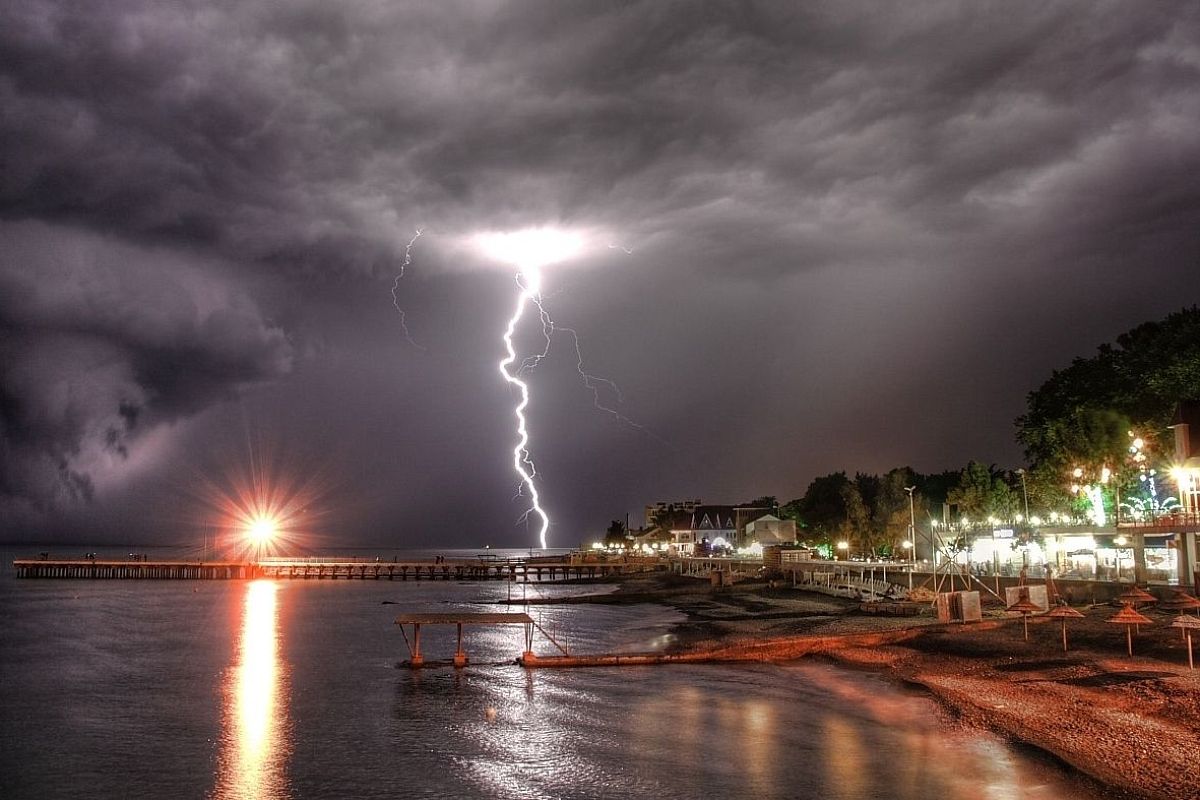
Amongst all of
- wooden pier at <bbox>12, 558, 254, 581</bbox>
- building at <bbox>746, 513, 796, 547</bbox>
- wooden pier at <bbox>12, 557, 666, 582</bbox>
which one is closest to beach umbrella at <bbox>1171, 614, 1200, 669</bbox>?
building at <bbox>746, 513, 796, 547</bbox>

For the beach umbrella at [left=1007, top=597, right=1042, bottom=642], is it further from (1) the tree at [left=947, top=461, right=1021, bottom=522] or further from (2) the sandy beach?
(1) the tree at [left=947, top=461, right=1021, bottom=522]

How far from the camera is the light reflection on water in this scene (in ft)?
70.5

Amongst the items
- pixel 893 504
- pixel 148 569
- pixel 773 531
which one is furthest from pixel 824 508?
pixel 148 569

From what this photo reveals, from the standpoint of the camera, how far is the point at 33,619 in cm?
6738

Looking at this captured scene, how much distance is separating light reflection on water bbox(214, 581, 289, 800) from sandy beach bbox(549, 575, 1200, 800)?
18315 mm

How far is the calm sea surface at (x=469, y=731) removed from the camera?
20531 millimetres

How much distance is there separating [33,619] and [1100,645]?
72.3 meters

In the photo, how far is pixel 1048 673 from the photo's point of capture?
29.4m

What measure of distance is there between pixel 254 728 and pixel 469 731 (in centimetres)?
740

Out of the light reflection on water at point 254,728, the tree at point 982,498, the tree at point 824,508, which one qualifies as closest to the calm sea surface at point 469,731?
the light reflection on water at point 254,728

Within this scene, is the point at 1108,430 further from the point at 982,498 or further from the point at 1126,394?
the point at 982,498

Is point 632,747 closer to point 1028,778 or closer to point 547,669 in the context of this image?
point 1028,778

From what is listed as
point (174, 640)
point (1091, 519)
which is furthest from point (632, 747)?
point (1091, 519)

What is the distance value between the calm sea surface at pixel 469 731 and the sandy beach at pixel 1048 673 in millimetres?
1499
